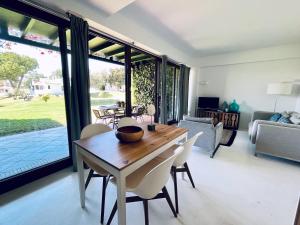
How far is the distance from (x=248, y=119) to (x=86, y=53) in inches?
209

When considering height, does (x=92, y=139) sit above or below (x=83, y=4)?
below

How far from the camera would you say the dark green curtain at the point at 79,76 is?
6.76 feet

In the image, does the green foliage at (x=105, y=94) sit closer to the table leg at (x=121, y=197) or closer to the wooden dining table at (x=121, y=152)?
the wooden dining table at (x=121, y=152)

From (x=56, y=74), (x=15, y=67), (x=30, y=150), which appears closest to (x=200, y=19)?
(x=56, y=74)

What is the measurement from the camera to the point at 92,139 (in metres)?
1.55

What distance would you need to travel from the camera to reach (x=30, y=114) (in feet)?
7.04

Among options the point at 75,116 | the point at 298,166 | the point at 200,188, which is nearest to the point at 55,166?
the point at 75,116

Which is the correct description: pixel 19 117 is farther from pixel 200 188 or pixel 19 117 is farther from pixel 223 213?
pixel 223 213

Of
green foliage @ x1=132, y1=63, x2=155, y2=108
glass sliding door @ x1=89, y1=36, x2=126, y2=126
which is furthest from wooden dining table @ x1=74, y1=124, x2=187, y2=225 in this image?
green foliage @ x1=132, y1=63, x2=155, y2=108

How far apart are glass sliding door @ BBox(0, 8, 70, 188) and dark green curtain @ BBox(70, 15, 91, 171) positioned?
0.26 m

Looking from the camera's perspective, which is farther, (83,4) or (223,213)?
(83,4)

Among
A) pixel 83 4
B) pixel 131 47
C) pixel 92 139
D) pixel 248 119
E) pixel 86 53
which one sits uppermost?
pixel 83 4

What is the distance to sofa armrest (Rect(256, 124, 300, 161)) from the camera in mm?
2391

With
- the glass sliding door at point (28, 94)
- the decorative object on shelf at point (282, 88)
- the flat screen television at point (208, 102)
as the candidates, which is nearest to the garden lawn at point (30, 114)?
the glass sliding door at point (28, 94)
